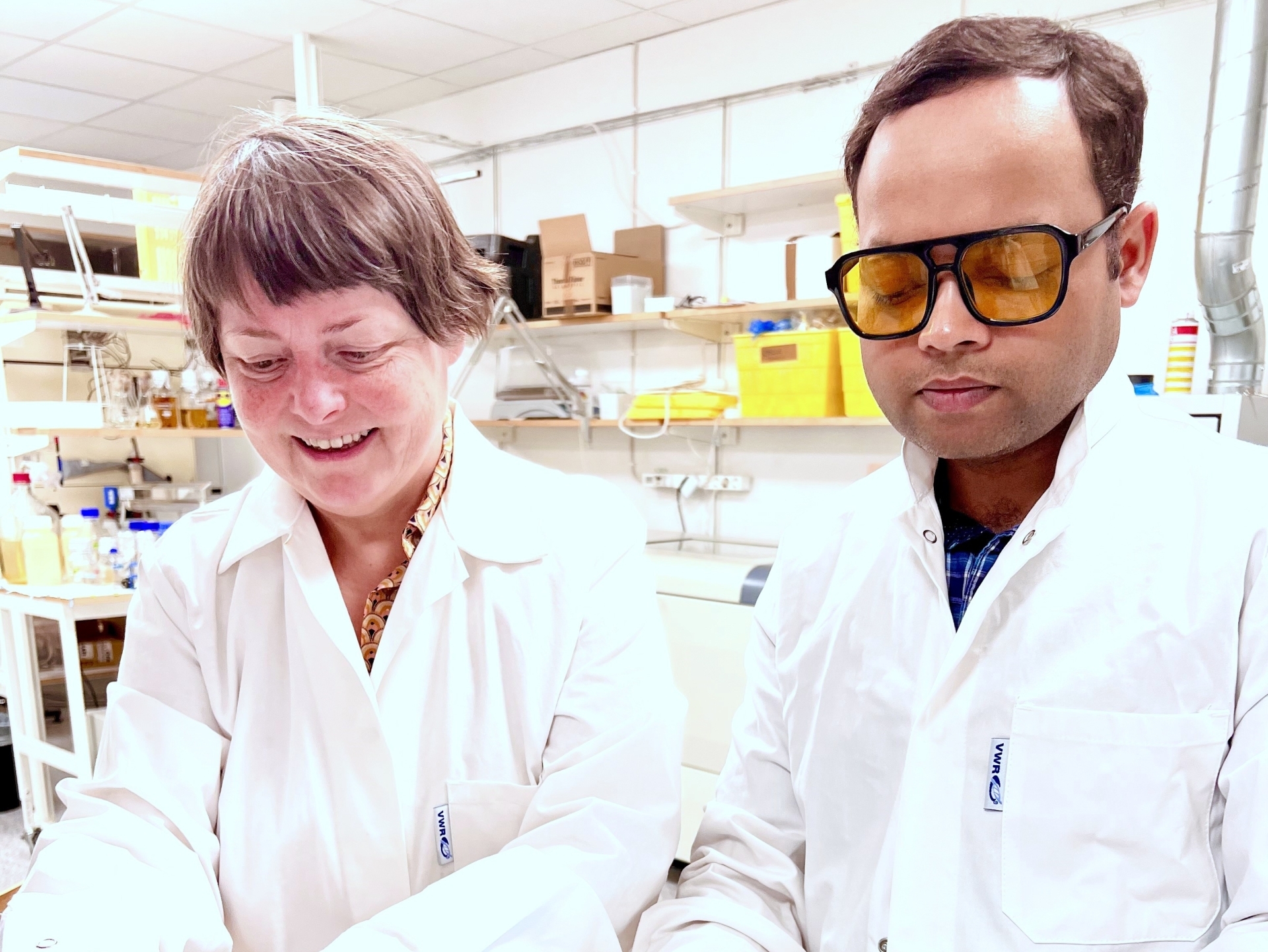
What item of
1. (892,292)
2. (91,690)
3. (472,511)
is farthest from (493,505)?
(91,690)

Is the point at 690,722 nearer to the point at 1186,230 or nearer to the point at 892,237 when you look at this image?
the point at 1186,230

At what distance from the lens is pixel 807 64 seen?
3.35 metres

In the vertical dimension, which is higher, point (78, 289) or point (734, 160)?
point (734, 160)

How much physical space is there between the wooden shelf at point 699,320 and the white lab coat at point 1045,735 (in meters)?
2.01

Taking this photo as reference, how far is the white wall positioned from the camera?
269cm

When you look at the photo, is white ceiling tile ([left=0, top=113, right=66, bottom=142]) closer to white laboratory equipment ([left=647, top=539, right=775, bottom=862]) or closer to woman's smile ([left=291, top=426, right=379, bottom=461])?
white laboratory equipment ([left=647, top=539, right=775, bottom=862])

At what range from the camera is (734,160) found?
140 inches

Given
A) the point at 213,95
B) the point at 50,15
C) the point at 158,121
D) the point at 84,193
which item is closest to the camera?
the point at 84,193

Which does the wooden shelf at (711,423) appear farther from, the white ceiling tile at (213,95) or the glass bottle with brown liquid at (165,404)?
the white ceiling tile at (213,95)

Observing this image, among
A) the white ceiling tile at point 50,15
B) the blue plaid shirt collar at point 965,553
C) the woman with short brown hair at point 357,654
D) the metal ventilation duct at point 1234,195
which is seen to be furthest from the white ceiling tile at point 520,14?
the blue plaid shirt collar at point 965,553

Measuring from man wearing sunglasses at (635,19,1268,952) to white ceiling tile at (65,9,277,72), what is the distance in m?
3.63

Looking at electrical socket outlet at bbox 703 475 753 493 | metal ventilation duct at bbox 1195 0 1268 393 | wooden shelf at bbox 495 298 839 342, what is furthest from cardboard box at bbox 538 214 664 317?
metal ventilation duct at bbox 1195 0 1268 393

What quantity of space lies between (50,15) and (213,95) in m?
0.98

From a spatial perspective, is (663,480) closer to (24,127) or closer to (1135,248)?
(1135,248)
